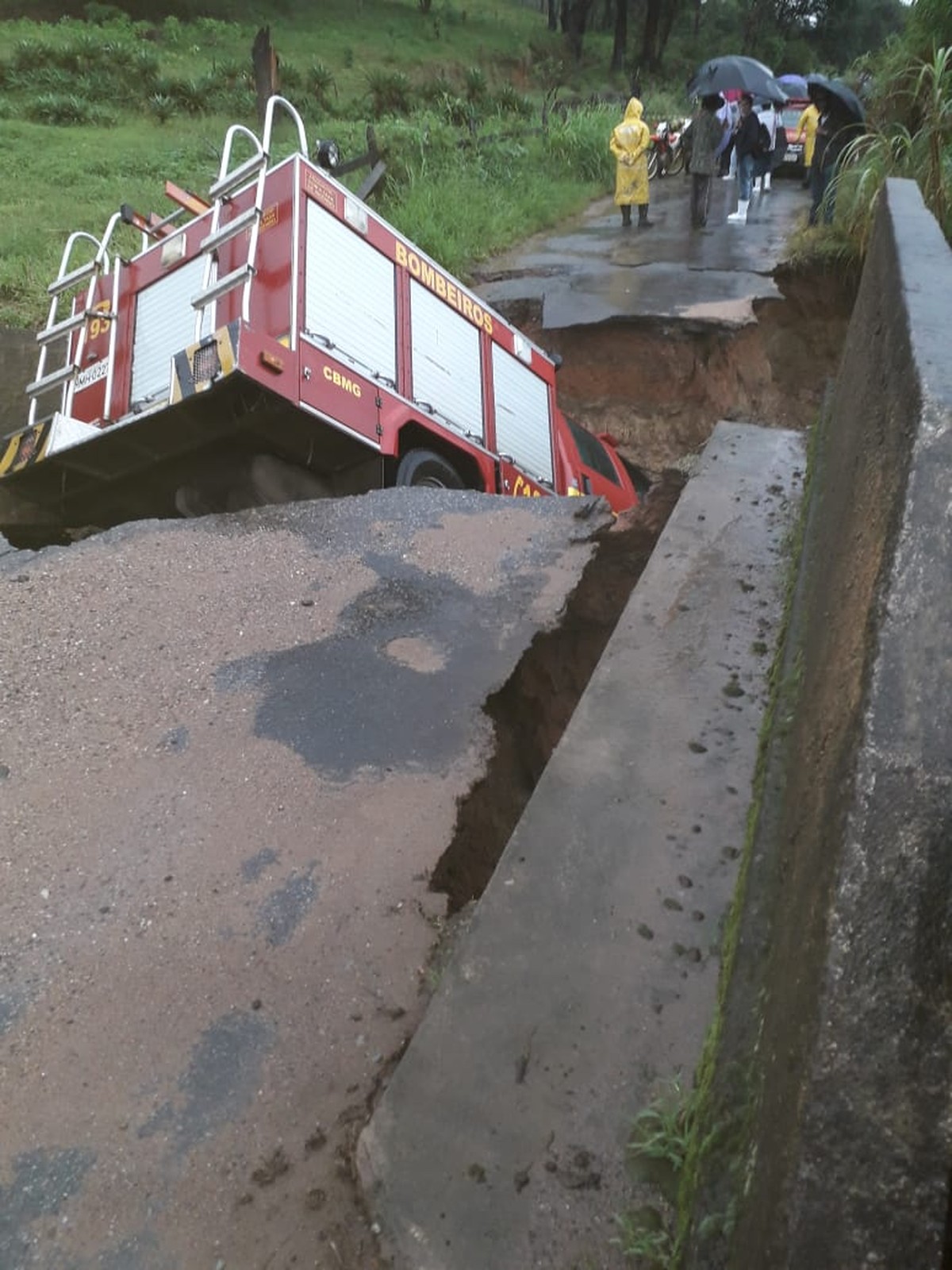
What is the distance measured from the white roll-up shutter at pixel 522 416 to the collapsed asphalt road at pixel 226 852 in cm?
281

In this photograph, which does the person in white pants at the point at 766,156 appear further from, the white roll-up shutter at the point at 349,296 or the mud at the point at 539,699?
the mud at the point at 539,699

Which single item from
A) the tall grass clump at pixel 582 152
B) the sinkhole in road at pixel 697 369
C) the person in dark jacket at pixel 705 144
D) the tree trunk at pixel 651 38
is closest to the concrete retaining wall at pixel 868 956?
the sinkhole in road at pixel 697 369

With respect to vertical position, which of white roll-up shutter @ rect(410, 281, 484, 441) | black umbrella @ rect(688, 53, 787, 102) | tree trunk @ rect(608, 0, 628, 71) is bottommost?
white roll-up shutter @ rect(410, 281, 484, 441)

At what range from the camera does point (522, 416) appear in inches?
292

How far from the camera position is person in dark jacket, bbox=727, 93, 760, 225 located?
13477 mm

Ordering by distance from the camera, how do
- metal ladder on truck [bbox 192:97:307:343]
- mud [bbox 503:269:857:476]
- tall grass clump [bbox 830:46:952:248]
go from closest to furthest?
metal ladder on truck [bbox 192:97:307:343], tall grass clump [bbox 830:46:952:248], mud [bbox 503:269:857:476]

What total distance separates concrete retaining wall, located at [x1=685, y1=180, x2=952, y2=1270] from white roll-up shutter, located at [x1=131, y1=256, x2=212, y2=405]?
507 centimetres

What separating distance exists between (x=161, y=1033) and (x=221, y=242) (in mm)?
4771

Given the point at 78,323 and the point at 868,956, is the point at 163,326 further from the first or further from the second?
the point at 868,956

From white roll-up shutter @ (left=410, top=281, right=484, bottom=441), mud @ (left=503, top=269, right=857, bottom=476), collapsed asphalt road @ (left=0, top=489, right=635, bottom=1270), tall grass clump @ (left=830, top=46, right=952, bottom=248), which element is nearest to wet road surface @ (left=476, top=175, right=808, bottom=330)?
mud @ (left=503, top=269, right=857, bottom=476)

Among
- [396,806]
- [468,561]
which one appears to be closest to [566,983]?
[396,806]

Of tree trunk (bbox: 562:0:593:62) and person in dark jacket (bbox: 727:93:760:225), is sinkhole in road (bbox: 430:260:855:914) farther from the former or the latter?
tree trunk (bbox: 562:0:593:62)

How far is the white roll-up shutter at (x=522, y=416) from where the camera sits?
7.16 metres

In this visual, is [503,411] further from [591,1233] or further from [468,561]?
[591,1233]
